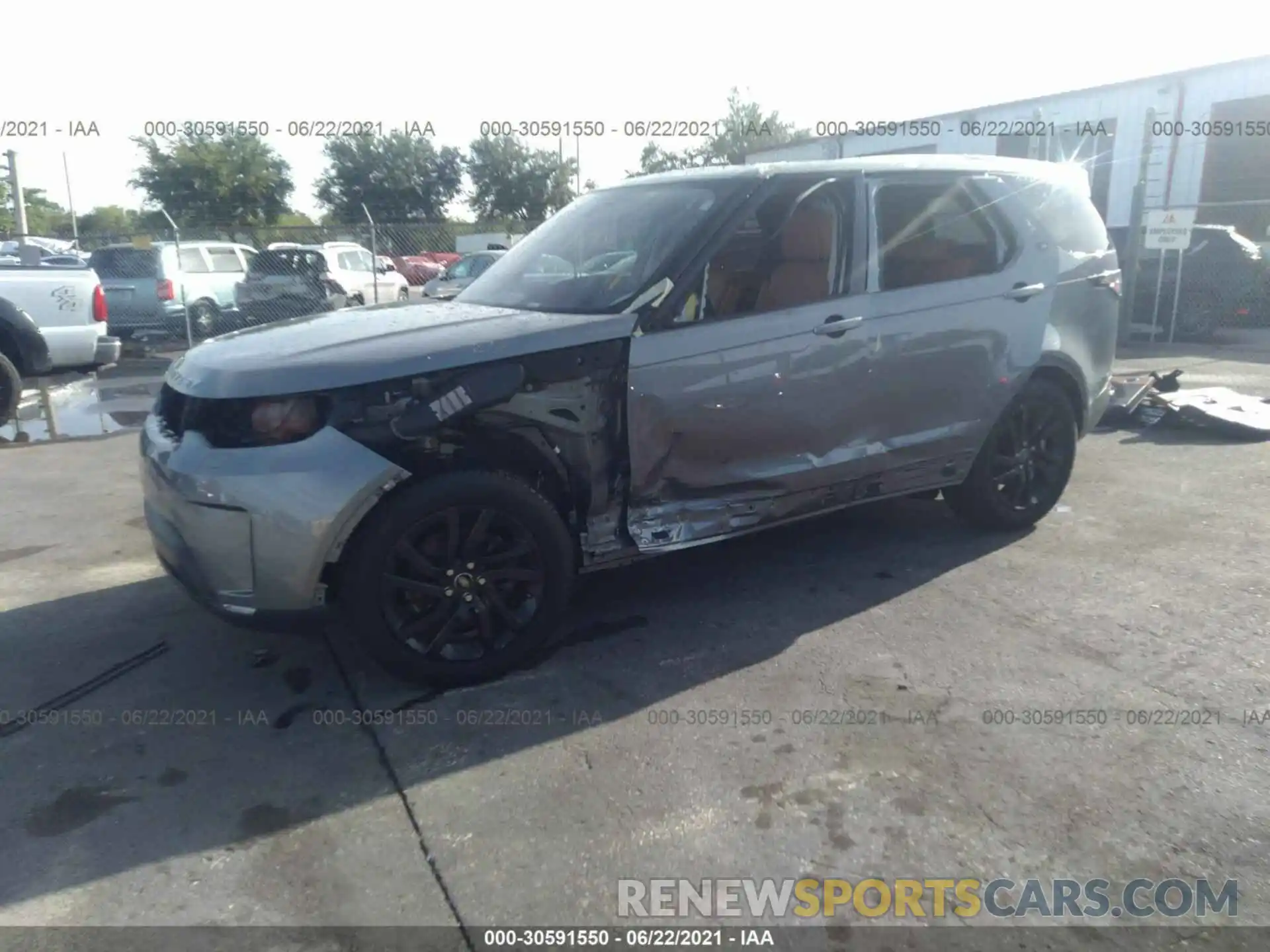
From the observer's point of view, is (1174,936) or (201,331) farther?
(201,331)

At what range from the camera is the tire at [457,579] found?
3.60m

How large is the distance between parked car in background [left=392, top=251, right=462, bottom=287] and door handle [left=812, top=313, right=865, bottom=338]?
90.2 feet

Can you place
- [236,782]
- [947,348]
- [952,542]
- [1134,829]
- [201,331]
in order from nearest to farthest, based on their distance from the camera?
[1134,829] → [236,782] → [947,348] → [952,542] → [201,331]

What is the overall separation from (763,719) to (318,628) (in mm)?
1648

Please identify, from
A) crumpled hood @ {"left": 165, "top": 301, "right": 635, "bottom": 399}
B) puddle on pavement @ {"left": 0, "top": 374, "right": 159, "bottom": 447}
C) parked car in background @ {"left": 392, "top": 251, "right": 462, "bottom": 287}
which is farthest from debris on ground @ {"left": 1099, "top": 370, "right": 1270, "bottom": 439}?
parked car in background @ {"left": 392, "top": 251, "right": 462, "bottom": 287}

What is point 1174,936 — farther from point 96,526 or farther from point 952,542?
point 96,526

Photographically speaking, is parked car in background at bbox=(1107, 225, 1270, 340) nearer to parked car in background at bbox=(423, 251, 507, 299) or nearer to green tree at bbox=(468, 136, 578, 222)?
parked car in background at bbox=(423, 251, 507, 299)

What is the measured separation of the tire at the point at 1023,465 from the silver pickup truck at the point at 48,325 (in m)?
8.44

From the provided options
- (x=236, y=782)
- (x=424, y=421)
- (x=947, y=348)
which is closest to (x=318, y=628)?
(x=236, y=782)

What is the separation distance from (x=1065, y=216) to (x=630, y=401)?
3.04m

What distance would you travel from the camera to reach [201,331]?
1664cm

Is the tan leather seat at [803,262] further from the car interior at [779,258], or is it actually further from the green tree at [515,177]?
the green tree at [515,177]

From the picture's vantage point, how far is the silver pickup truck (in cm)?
934

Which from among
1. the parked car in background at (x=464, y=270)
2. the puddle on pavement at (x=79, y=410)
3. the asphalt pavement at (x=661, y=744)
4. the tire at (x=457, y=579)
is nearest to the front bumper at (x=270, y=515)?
the tire at (x=457, y=579)
